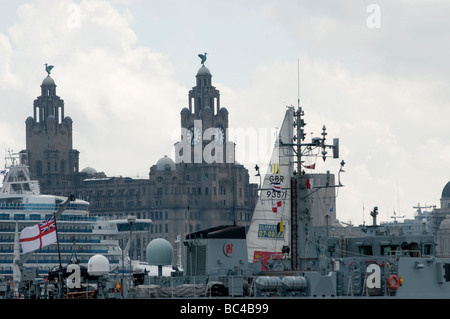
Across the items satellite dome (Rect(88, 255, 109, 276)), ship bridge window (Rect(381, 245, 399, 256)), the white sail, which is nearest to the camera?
ship bridge window (Rect(381, 245, 399, 256))

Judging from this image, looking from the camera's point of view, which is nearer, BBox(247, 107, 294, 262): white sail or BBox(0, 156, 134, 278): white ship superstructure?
BBox(247, 107, 294, 262): white sail

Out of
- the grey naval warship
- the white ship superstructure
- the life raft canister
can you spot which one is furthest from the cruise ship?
the life raft canister

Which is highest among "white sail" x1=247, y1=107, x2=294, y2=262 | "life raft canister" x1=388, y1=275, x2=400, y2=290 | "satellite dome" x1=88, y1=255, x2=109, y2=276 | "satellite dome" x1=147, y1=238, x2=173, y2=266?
"white sail" x1=247, y1=107, x2=294, y2=262

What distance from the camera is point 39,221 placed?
153m

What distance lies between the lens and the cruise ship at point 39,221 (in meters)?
150

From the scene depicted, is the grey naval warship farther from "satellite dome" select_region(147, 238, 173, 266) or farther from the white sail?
the white sail

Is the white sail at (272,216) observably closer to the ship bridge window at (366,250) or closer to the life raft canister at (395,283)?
the ship bridge window at (366,250)

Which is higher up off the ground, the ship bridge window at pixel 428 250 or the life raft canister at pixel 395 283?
the ship bridge window at pixel 428 250

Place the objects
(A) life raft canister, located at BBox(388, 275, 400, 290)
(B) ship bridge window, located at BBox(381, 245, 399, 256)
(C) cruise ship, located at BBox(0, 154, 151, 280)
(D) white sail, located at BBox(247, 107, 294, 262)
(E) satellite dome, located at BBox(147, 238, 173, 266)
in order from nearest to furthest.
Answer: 1. (A) life raft canister, located at BBox(388, 275, 400, 290)
2. (B) ship bridge window, located at BBox(381, 245, 399, 256)
3. (E) satellite dome, located at BBox(147, 238, 173, 266)
4. (D) white sail, located at BBox(247, 107, 294, 262)
5. (C) cruise ship, located at BBox(0, 154, 151, 280)

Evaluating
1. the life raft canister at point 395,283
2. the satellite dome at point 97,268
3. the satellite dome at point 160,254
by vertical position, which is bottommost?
the life raft canister at point 395,283

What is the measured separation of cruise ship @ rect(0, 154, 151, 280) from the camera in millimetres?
149875

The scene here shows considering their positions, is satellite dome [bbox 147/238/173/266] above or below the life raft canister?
above

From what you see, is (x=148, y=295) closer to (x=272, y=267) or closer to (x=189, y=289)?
(x=189, y=289)

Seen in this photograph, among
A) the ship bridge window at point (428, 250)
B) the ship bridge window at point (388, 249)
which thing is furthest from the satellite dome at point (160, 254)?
the ship bridge window at point (428, 250)
